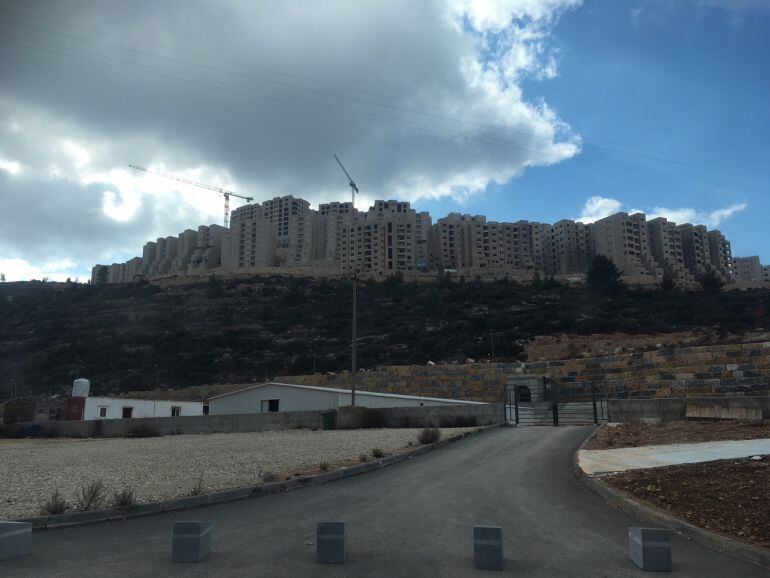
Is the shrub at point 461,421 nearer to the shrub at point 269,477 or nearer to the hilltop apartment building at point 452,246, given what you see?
the shrub at point 269,477

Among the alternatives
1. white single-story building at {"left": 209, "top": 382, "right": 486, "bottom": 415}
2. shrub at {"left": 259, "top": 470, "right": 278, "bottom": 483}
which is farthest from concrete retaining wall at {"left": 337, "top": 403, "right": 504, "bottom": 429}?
shrub at {"left": 259, "top": 470, "right": 278, "bottom": 483}

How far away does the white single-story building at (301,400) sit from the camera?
34.5 m

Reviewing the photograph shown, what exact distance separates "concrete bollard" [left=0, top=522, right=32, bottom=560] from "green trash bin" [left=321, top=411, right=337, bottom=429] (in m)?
20.6

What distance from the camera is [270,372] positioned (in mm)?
70188

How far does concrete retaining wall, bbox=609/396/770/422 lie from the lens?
18.1m

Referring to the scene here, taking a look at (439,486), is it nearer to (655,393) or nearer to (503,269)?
(655,393)

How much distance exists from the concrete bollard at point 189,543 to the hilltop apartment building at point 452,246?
13087 cm

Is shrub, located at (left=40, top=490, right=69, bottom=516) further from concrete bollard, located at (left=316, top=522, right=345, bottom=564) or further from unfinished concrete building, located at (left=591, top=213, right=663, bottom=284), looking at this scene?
unfinished concrete building, located at (left=591, top=213, right=663, bottom=284)

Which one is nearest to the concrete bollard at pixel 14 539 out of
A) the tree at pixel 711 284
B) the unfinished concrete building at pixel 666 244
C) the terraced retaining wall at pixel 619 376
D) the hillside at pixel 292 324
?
the terraced retaining wall at pixel 619 376

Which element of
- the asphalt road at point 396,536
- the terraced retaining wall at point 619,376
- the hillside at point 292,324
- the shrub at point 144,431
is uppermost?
the hillside at point 292,324

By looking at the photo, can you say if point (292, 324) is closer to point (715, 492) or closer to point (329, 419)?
point (329, 419)

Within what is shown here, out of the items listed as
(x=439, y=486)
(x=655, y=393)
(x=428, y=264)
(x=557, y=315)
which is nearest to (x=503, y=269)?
(x=428, y=264)

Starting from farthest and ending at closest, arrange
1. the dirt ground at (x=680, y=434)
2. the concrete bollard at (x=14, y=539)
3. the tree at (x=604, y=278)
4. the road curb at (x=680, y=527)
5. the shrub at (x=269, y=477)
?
the tree at (x=604, y=278), the dirt ground at (x=680, y=434), the shrub at (x=269, y=477), the concrete bollard at (x=14, y=539), the road curb at (x=680, y=527)

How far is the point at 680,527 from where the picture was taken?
7004mm
